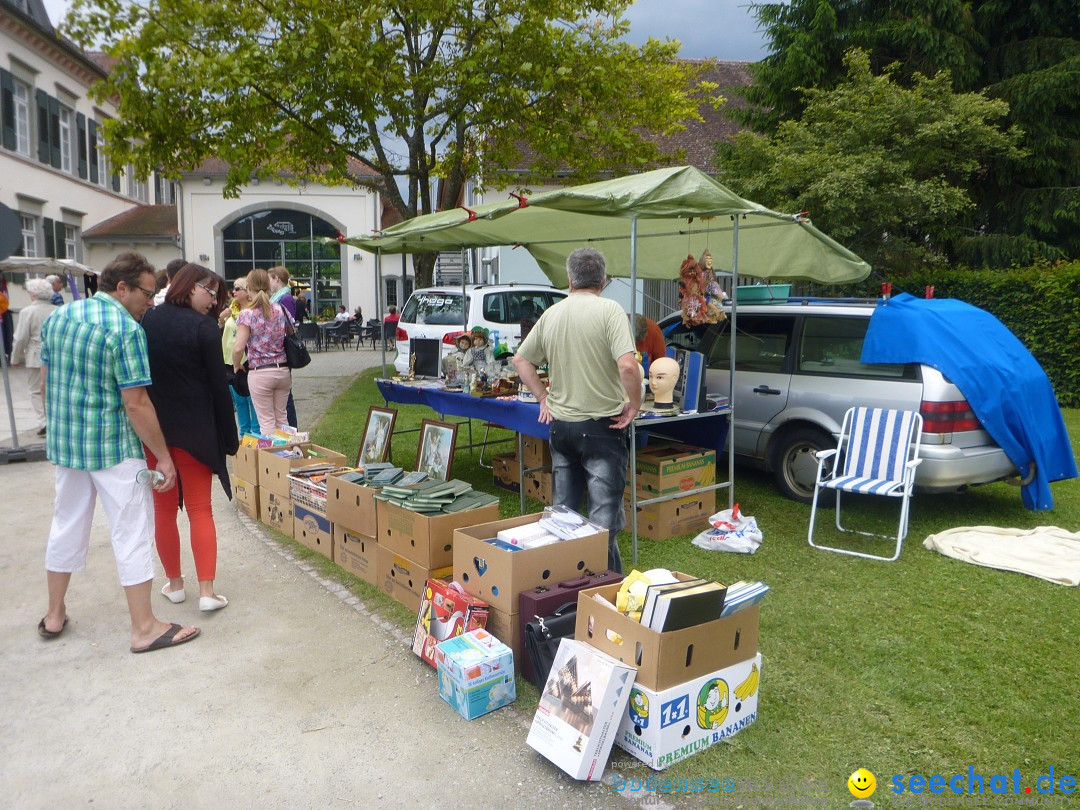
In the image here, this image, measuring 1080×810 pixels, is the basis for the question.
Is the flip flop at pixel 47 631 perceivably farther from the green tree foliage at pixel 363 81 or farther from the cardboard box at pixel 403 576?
the green tree foliage at pixel 363 81

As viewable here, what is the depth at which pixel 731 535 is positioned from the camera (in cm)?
545

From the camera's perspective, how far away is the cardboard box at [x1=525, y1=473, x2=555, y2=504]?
6.68m

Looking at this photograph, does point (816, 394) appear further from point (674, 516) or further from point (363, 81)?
point (363, 81)

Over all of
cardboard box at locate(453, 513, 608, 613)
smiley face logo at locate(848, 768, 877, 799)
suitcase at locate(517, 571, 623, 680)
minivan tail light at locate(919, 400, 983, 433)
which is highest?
minivan tail light at locate(919, 400, 983, 433)

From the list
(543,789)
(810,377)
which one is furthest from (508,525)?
(810,377)

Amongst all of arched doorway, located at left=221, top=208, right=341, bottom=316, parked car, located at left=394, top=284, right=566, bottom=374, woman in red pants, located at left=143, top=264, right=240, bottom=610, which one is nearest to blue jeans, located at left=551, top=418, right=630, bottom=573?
woman in red pants, located at left=143, top=264, right=240, bottom=610

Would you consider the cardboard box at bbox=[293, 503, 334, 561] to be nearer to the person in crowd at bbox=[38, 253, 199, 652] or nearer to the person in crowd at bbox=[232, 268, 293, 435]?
the person in crowd at bbox=[38, 253, 199, 652]

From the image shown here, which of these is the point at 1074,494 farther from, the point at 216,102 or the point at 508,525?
the point at 216,102

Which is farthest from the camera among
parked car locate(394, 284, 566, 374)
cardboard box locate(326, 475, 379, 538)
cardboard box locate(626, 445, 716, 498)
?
parked car locate(394, 284, 566, 374)

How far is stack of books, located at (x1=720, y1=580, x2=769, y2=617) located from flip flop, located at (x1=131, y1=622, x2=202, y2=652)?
2.66 metres

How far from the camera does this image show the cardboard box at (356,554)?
4727 mm

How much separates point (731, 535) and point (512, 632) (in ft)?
7.82

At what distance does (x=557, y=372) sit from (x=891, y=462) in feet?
8.67

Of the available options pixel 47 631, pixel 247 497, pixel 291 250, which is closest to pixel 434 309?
pixel 247 497
